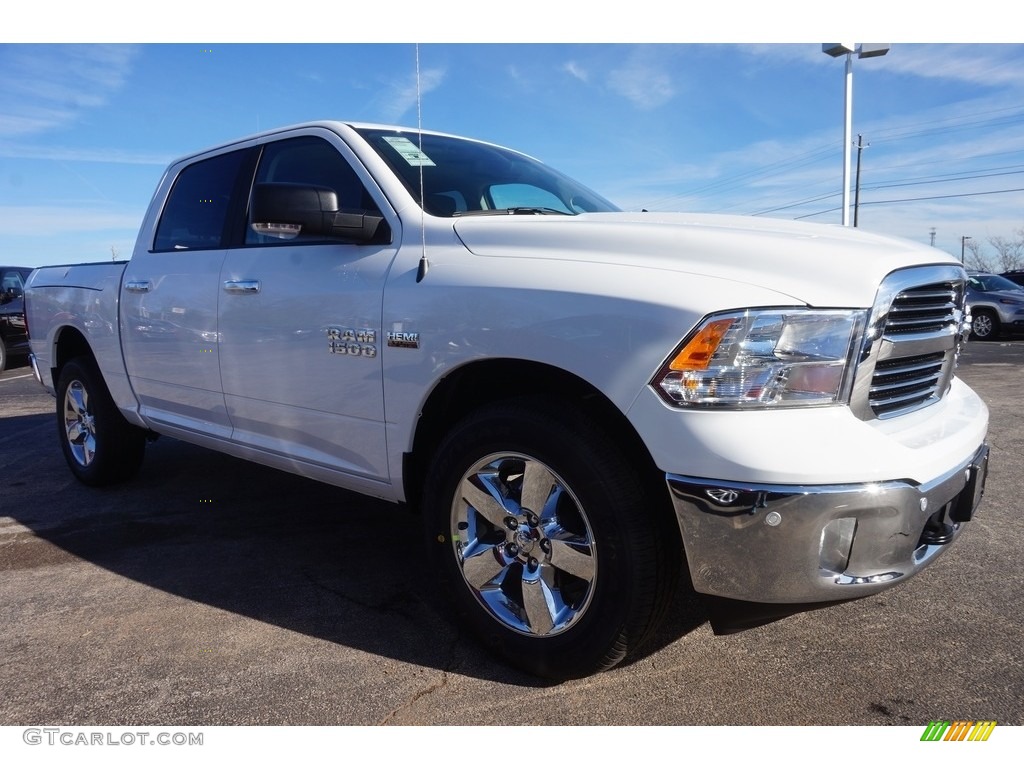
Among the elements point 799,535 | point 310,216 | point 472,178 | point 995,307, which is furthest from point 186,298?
point 995,307

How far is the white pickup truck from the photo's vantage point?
1.98 metres

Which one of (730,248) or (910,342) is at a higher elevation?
(730,248)

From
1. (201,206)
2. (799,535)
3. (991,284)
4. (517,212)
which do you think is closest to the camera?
(799,535)

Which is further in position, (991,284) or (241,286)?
(991,284)

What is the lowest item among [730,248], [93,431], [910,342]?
[93,431]

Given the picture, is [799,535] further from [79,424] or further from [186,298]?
[79,424]

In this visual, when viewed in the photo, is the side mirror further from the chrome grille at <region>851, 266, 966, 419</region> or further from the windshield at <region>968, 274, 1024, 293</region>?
the windshield at <region>968, 274, 1024, 293</region>

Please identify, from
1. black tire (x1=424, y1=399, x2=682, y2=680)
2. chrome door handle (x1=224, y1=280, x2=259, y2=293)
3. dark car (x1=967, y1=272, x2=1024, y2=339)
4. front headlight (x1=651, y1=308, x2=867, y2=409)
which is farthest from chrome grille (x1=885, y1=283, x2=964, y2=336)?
dark car (x1=967, y1=272, x2=1024, y2=339)

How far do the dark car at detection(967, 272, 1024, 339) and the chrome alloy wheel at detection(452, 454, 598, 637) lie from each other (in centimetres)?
1641

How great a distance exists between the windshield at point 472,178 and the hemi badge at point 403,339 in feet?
1.69

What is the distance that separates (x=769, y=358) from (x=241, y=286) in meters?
2.35

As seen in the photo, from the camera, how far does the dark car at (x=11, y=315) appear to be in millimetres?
12367

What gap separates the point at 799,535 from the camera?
193 centimetres
